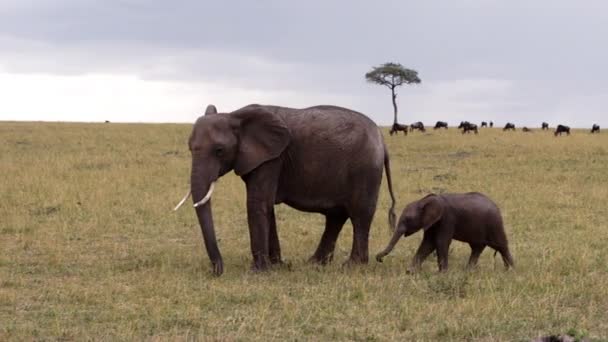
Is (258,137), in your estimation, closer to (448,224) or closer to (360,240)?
(360,240)

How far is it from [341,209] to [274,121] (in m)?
1.49

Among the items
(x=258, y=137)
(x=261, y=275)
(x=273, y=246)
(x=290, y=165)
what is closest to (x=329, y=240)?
(x=273, y=246)

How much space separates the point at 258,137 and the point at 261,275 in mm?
1674

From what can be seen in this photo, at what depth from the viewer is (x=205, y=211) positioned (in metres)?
9.80

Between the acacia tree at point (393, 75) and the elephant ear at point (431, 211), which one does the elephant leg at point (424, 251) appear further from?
the acacia tree at point (393, 75)

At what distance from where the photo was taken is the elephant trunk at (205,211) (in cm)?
980

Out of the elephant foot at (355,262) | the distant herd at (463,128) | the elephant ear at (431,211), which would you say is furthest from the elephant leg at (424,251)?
the distant herd at (463,128)

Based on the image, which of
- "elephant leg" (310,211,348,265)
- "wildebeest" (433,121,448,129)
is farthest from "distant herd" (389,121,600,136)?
"elephant leg" (310,211,348,265)

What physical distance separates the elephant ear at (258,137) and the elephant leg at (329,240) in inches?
54.4

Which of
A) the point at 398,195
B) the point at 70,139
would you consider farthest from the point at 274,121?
the point at 70,139

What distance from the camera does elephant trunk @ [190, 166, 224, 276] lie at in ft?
32.2

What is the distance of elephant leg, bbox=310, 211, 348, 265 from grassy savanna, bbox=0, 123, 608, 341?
25 cm

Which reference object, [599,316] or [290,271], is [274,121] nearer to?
[290,271]

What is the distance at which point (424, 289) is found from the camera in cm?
897
